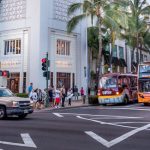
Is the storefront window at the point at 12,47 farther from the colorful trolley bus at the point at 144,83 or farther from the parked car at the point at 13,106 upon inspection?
the parked car at the point at 13,106

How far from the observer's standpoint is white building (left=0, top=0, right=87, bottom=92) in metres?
36.0

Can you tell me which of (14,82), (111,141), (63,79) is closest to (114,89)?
(63,79)

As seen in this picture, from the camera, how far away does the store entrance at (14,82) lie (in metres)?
37.5

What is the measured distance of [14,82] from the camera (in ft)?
124

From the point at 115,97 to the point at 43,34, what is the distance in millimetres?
9989

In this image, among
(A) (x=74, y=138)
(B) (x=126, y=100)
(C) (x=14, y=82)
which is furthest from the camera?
(C) (x=14, y=82)

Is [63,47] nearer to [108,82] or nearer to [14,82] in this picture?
[14,82]

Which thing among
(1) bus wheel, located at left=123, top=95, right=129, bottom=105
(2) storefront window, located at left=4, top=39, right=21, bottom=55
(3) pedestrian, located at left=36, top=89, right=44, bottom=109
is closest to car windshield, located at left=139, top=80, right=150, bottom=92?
Answer: (1) bus wheel, located at left=123, top=95, right=129, bottom=105

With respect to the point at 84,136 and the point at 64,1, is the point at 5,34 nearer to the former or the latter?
the point at 64,1

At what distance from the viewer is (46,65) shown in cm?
2858

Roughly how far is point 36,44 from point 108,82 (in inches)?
331

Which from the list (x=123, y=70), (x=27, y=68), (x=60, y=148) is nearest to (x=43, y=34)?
(x=27, y=68)

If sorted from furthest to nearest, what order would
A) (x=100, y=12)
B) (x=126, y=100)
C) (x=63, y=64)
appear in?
(x=63, y=64) < (x=100, y=12) < (x=126, y=100)

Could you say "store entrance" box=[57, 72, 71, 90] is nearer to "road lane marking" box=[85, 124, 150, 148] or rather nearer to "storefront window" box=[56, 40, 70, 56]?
"storefront window" box=[56, 40, 70, 56]
